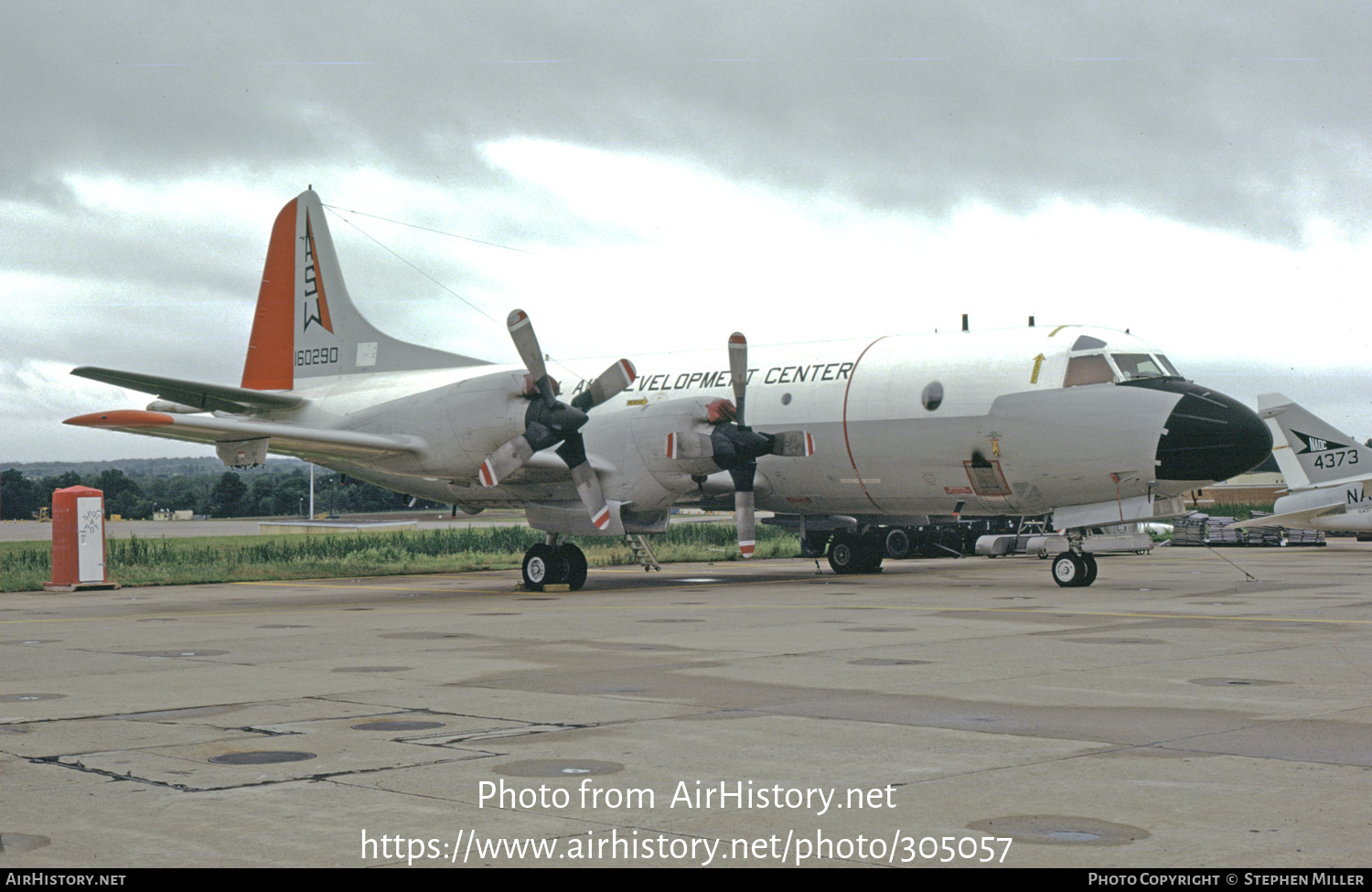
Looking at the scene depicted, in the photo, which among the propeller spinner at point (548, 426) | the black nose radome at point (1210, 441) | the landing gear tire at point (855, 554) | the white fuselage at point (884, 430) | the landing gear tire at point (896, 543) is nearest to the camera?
the black nose radome at point (1210, 441)

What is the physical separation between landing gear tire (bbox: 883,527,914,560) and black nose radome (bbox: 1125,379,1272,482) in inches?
614

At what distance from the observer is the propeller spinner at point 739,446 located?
22656 millimetres

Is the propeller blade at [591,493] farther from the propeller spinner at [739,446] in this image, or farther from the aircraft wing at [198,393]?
the aircraft wing at [198,393]

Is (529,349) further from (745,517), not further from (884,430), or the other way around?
(884,430)

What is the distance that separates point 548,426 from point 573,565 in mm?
3782

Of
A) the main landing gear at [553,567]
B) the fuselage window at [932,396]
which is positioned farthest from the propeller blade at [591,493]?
the fuselage window at [932,396]

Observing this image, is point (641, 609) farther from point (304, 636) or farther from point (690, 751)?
point (690, 751)

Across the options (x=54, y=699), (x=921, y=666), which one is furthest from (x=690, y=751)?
(x=54, y=699)

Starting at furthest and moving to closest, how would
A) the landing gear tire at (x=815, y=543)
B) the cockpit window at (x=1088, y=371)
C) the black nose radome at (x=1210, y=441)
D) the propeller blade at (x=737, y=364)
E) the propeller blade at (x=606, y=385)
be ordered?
1. the landing gear tire at (x=815, y=543)
2. the propeller blade at (x=737, y=364)
3. the propeller blade at (x=606, y=385)
4. the cockpit window at (x=1088, y=371)
5. the black nose radome at (x=1210, y=441)

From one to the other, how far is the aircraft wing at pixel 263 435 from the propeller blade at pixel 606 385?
3.18m

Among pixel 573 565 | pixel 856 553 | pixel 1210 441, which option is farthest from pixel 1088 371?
pixel 573 565

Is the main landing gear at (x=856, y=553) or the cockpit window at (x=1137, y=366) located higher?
the cockpit window at (x=1137, y=366)

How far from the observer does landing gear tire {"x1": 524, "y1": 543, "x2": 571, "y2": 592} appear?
80.0ft
